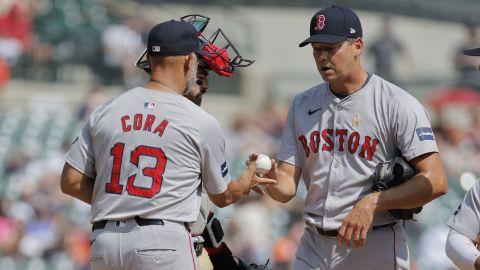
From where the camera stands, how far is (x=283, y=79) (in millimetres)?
19828

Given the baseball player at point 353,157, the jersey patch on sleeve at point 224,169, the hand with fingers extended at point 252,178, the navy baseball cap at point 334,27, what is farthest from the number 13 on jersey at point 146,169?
the navy baseball cap at point 334,27

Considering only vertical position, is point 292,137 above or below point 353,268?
above

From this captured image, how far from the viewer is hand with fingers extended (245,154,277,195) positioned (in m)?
5.80

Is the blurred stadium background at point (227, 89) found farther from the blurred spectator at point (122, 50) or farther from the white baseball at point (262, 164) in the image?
the white baseball at point (262, 164)

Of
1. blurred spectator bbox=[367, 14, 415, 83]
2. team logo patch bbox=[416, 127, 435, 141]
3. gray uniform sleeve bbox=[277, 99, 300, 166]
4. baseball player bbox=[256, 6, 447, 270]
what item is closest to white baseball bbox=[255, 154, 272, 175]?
baseball player bbox=[256, 6, 447, 270]

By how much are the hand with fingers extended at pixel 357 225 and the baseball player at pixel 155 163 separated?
70 cm

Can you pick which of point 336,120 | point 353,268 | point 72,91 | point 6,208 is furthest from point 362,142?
point 72,91

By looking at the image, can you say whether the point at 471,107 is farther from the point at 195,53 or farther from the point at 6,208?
the point at 195,53

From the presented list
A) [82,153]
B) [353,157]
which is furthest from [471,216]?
[82,153]

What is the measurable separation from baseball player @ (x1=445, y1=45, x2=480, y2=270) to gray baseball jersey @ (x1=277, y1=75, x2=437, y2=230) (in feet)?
1.70

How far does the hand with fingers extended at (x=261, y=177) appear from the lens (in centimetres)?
580

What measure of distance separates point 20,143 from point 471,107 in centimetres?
651

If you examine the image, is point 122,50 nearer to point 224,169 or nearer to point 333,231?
point 333,231

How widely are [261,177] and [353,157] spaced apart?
52 cm
